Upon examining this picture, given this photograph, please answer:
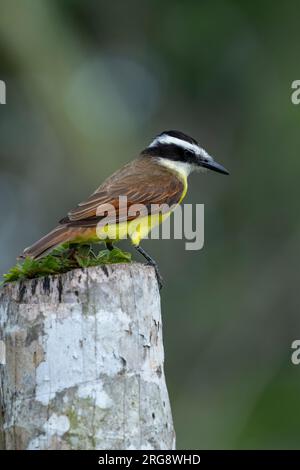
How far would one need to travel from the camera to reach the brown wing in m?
6.47

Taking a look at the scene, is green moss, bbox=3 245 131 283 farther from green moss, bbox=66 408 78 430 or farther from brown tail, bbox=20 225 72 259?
green moss, bbox=66 408 78 430

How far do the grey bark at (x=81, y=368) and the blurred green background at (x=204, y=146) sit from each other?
6.83 m

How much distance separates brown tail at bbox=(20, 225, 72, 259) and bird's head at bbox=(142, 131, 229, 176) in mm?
1990

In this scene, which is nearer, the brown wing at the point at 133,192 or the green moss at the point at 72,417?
the green moss at the point at 72,417

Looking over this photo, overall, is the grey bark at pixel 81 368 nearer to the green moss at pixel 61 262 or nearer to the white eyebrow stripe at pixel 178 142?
the green moss at pixel 61 262

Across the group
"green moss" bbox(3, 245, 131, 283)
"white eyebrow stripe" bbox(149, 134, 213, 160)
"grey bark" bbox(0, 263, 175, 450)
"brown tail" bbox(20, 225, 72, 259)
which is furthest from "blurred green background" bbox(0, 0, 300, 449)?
"grey bark" bbox(0, 263, 175, 450)

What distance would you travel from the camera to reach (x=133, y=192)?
7.07 meters

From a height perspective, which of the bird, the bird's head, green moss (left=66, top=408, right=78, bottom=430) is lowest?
green moss (left=66, top=408, right=78, bottom=430)

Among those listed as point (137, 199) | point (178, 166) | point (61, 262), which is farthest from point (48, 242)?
point (178, 166)

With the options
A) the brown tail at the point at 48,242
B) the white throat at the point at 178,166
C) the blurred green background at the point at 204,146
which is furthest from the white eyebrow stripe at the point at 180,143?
the blurred green background at the point at 204,146

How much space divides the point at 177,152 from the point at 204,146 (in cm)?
551

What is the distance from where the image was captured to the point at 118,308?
458 centimetres

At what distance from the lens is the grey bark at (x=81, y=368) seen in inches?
172
